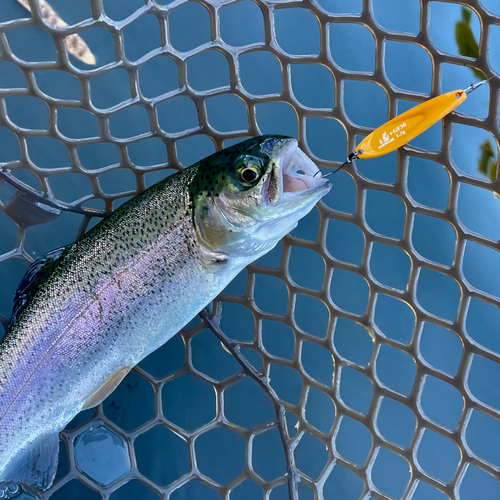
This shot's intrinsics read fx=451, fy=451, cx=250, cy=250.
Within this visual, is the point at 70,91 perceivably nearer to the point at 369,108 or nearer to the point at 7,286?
the point at 7,286

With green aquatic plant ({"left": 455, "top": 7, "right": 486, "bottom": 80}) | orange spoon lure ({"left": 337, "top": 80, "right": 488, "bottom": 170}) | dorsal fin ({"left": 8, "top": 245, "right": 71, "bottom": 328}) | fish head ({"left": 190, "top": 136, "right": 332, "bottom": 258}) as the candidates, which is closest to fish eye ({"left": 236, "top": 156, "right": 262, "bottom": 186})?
fish head ({"left": 190, "top": 136, "right": 332, "bottom": 258})

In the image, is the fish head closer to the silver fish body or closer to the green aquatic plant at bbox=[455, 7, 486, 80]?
the silver fish body

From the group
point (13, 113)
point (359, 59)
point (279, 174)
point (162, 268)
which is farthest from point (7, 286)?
point (359, 59)

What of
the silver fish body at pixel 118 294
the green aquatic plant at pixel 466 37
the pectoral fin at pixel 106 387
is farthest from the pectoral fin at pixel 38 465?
the green aquatic plant at pixel 466 37

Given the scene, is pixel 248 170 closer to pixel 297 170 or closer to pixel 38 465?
pixel 297 170

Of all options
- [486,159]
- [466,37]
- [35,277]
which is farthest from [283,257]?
[466,37]

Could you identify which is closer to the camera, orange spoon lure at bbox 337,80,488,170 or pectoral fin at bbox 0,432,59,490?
pectoral fin at bbox 0,432,59,490

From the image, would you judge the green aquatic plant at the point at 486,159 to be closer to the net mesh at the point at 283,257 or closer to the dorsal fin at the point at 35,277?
the net mesh at the point at 283,257
